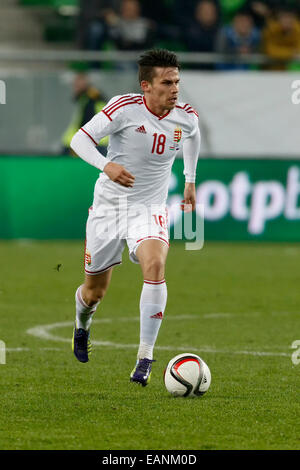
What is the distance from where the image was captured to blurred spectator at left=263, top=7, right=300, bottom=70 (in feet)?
58.5

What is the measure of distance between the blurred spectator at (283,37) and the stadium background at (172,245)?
0.05 metres

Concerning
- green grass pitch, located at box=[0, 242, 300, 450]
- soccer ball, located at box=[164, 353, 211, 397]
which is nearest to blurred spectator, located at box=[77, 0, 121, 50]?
green grass pitch, located at box=[0, 242, 300, 450]

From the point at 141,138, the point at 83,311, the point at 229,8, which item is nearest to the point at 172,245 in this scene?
the point at 229,8

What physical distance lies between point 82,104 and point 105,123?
960cm

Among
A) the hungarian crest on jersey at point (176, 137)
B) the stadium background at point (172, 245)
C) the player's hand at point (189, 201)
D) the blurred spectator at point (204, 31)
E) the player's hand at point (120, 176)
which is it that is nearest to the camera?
the stadium background at point (172, 245)

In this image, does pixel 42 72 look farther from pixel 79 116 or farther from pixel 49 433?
pixel 49 433

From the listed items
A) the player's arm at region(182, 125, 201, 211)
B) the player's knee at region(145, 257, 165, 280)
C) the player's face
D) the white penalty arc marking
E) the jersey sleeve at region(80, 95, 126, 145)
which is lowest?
the white penalty arc marking

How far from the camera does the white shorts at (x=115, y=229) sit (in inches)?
270

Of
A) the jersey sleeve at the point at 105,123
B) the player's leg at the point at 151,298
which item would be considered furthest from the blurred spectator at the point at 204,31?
the player's leg at the point at 151,298

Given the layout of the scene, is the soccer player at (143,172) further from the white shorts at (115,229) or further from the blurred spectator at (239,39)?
the blurred spectator at (239,39)

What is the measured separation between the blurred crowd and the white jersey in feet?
34.5

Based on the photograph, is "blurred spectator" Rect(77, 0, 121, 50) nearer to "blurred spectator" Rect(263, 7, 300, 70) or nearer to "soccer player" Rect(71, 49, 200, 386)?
"blurred spectator" Rect(263, 7, 300, 70)

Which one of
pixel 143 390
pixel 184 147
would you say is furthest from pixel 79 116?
pixel 143 390
